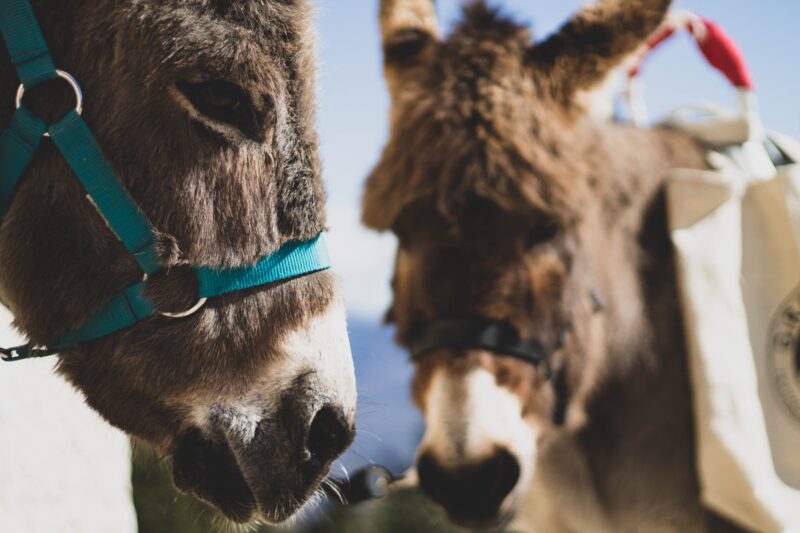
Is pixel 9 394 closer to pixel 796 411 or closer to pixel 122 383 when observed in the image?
pixel 122 383

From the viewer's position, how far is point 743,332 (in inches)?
92.9

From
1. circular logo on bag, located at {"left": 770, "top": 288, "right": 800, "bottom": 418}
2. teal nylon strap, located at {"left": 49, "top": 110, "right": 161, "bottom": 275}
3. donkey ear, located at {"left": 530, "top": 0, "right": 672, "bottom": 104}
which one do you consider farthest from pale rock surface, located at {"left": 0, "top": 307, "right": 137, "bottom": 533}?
circular logo on bag, located at {"left": 770, "top": 288, "right": 800, "bottom": 418}

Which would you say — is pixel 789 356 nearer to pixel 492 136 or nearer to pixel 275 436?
pixel 492 136

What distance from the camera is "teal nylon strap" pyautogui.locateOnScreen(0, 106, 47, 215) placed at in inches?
52.5

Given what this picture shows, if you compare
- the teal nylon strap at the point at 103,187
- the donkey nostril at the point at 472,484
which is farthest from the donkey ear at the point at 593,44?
the teal nylon strap at the point at 103,187

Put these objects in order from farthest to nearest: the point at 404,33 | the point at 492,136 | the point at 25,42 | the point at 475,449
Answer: the point at 404,33, the point at 492,136, the point at 475,449, the point at 25,42

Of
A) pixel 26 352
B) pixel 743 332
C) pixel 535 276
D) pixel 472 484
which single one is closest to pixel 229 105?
pixel 26 352

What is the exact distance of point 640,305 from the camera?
2.48m

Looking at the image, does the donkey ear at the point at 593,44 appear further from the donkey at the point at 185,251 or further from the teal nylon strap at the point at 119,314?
the teal nylon strap at the point at 119,314

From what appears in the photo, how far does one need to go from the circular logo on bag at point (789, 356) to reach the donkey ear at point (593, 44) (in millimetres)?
979

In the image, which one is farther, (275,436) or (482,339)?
(482,339)

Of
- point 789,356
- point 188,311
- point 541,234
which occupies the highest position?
point 188,311

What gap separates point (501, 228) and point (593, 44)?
0.70m

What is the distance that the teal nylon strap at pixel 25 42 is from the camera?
1.33 meters
